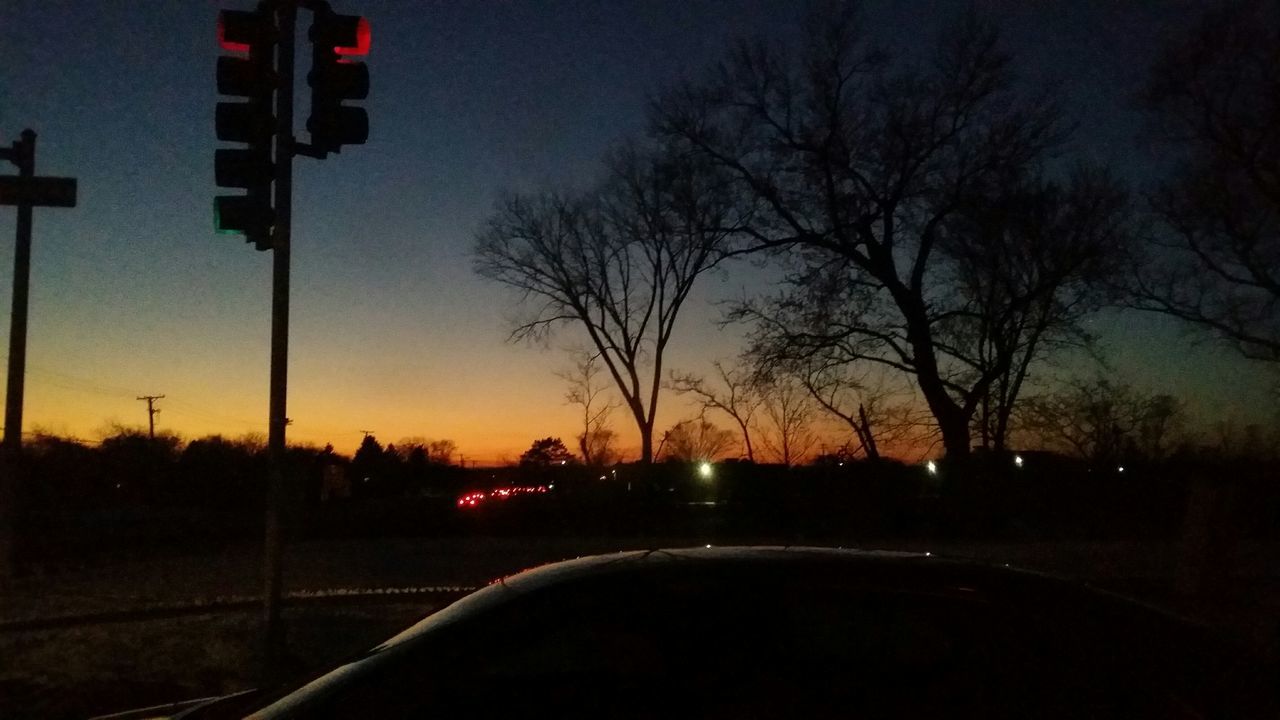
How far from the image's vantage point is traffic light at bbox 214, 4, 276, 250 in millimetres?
8141

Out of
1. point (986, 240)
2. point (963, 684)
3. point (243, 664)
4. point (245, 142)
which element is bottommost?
point (243, 664)

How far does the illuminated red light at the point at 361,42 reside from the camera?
838 cm

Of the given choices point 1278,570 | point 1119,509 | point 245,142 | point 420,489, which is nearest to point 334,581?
point 245,142

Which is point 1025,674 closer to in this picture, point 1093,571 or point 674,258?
point 1093,571

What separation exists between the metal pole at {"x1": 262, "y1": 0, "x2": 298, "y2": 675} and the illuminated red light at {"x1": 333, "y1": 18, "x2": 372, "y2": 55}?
497mm

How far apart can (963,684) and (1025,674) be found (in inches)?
6.6

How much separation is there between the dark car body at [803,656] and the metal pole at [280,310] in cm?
551

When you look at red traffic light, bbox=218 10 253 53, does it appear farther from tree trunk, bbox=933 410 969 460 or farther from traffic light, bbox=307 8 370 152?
tree trunk, bbox=933 410 969 460

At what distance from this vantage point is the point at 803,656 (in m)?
3.00

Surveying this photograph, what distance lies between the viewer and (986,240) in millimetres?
28266

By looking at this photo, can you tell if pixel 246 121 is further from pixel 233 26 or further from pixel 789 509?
pixel 789 509

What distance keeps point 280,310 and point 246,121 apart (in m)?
1.40

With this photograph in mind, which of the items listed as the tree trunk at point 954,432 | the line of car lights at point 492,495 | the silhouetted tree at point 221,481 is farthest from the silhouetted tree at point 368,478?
the tree trunk at point 954,432

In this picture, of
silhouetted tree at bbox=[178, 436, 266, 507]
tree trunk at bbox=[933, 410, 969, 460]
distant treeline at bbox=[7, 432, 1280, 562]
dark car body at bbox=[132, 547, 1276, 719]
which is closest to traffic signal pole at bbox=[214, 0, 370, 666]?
dark car body at bbox=[132, 547, 1276, 719]
